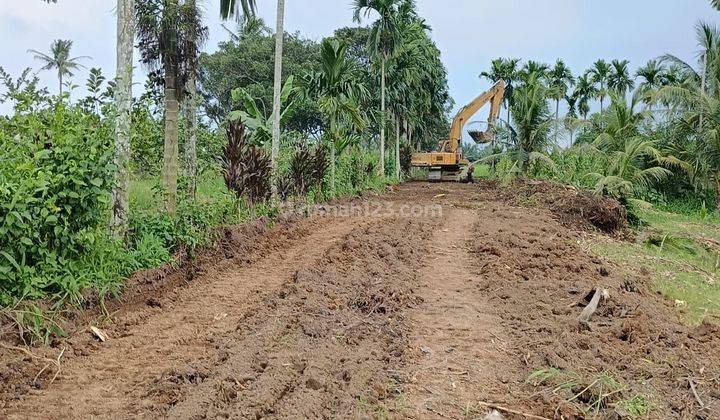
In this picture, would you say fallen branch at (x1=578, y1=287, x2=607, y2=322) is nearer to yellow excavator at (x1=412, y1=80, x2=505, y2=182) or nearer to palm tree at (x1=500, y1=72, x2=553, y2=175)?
palm tree at (x1=500, y1=72, x2=553, y2=175)

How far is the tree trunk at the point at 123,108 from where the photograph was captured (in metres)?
6.69

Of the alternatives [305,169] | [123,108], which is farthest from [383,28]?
[123,108]

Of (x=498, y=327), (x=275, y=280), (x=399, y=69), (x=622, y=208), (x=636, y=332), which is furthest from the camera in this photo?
(x=399, y=69)

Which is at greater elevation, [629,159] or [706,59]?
[706,59]

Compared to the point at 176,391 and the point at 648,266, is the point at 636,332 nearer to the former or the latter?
the point at 176,391

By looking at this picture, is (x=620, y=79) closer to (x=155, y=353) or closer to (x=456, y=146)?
(x=456, y=146)

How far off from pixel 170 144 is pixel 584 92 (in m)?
53.6

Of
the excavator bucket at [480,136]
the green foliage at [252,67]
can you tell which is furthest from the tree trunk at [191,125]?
the green foliage at [252,67]

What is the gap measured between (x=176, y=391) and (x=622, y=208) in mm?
12549

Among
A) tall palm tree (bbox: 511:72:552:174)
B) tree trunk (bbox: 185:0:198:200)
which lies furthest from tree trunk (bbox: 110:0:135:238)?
tall palm tree (bbox: 511:72:552:174)

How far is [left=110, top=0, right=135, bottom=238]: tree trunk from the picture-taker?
6.69 m

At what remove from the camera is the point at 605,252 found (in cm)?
1068

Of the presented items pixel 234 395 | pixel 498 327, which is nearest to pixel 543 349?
pixel 498 327

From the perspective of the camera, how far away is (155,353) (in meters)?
4.90
